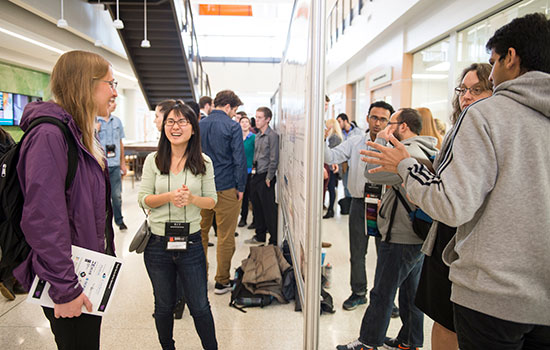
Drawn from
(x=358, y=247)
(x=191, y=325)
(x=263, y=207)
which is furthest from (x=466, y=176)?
(x=263, y=207)

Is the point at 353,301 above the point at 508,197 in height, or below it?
below

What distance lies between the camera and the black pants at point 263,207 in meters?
4.64

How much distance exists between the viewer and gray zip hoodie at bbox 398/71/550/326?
1043 millimetres

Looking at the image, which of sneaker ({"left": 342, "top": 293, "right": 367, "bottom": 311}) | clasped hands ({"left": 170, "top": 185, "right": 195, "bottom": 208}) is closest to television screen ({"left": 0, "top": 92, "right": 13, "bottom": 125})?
clasped hands ({"left": 170, "top": 185, "right": 195, "bottom": 208})

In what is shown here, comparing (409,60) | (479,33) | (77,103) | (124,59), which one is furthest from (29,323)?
(124,59)

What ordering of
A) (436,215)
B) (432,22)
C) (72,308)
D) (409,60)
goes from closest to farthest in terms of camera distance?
(436,215), (72,308), (432,22), (409,60)

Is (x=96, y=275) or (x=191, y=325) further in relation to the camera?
(x=191, y=325)

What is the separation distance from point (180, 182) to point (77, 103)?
85 cm

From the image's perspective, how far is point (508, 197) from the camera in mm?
1067

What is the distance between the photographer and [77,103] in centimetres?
136

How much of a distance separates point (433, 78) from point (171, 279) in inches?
222

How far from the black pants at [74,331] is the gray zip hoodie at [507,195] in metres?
1.38

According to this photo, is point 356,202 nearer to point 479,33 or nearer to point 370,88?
point 479,33

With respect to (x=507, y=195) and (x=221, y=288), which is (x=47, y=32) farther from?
(x=507, y=195)
